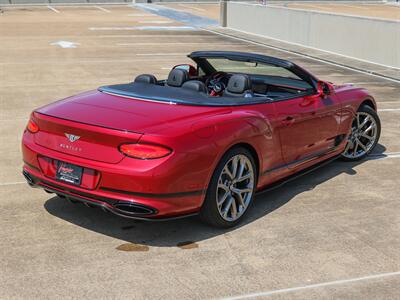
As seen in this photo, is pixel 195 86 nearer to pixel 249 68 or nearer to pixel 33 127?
pixel 249 68

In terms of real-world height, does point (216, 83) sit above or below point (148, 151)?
above

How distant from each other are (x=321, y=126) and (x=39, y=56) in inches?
477

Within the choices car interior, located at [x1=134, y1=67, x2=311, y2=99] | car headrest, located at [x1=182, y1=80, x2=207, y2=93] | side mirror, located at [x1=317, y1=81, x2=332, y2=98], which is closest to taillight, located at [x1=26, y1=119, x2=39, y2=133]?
car interior, located at [x1=134, y1=67, x2=311, y2=99]

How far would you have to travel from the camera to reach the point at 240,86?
209 inches

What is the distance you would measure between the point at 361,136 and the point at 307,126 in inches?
62.4

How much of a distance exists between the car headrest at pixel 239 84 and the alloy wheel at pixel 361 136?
6.61 ft

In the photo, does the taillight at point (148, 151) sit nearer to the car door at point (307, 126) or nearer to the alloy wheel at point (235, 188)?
the alloy wheel at point (235, 188)

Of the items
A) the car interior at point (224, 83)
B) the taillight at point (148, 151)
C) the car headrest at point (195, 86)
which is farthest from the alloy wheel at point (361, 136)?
the taillight at point (148, 151)

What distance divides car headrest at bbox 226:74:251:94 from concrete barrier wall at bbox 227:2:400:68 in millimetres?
10927

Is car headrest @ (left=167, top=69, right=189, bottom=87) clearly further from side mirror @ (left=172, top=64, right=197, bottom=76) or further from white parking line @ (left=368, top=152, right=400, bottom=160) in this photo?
white parking line @ (left=368, top=152, right=400, bottom=160)

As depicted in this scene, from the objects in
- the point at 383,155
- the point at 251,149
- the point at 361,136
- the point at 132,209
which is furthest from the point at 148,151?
the point at 383,155

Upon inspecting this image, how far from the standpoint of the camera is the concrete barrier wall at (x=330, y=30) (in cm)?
1545

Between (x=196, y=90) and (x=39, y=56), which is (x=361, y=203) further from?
(x=39, y=56)

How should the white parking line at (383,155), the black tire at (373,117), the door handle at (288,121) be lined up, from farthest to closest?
the white parking line at (383,155)
the black tire at (373,117)
the door handle at (288,121)
